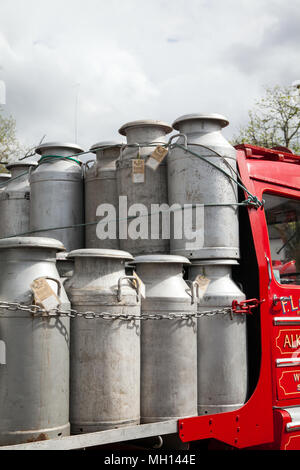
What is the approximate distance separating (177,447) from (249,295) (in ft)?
3.67

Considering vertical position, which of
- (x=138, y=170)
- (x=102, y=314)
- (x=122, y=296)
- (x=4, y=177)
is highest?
(x=4, y=177)

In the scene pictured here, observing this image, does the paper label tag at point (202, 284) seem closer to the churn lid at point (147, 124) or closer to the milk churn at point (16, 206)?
the churn lid at point (147, 124)

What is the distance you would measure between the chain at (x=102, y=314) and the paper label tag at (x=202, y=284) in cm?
13

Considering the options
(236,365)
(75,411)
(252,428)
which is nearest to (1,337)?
(75,411)

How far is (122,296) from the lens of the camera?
3.12 metres

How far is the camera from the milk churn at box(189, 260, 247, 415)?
357cm

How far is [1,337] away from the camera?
279 centimetres

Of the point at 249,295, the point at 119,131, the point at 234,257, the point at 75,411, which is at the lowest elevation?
the point at 75,411

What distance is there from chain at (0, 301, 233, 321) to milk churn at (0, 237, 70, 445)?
0.02 m

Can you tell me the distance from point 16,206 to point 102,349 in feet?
7.17

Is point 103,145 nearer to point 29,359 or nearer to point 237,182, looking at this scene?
point 237,182

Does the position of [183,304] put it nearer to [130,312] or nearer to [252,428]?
[130,312]

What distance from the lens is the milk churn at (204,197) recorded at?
373 centimetres

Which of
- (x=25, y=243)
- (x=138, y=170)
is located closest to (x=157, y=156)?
(x=138, y=170)
